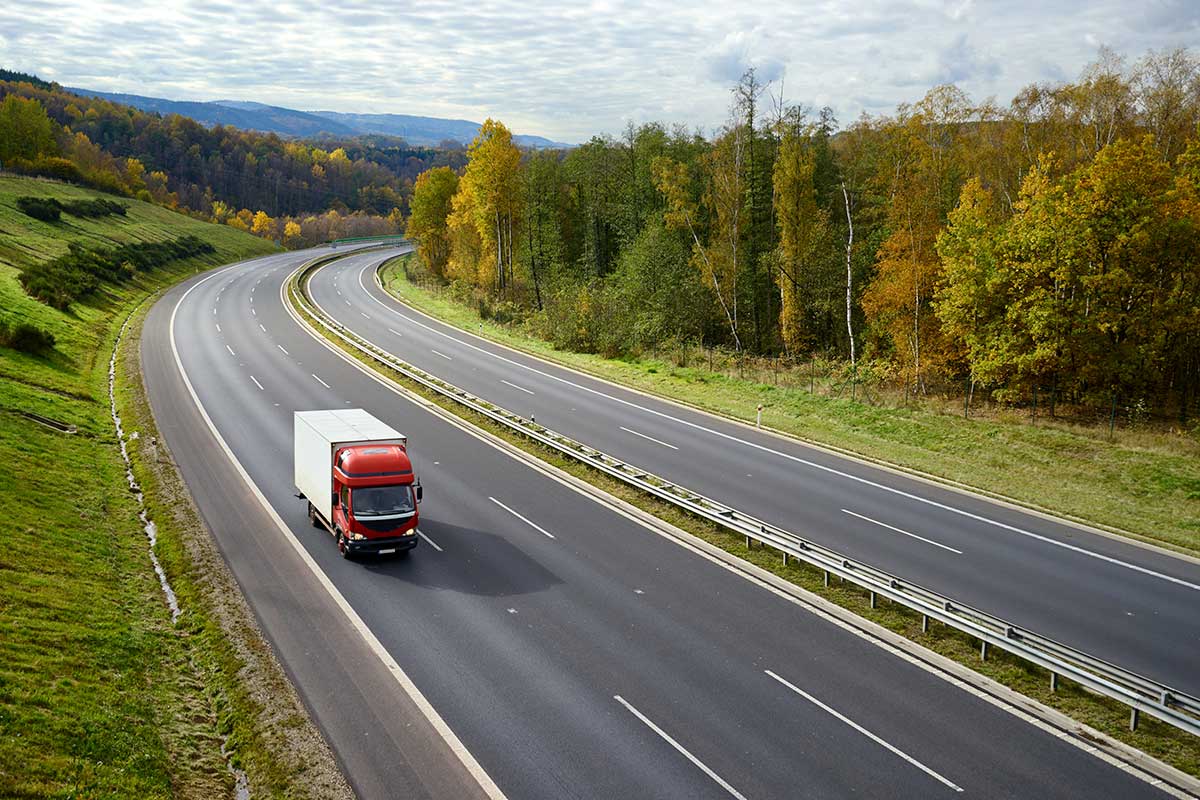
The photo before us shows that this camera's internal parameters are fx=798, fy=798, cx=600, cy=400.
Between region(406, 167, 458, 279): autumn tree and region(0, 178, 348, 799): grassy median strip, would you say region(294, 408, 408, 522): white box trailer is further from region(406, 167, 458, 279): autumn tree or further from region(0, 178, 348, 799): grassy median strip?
region(406, 167, 458, 279): autumn tree

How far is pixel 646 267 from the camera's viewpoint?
52719 millimetres

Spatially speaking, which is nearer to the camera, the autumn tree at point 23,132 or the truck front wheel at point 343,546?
the truck front wheel at point 343,546

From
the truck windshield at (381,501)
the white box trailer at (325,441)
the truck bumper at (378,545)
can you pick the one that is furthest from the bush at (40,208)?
the truck bumper at (378,545)

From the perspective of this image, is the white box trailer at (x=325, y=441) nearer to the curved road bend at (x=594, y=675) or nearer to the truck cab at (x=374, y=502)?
the truck cab at (x=374, y=502)

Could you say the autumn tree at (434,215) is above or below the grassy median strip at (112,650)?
above

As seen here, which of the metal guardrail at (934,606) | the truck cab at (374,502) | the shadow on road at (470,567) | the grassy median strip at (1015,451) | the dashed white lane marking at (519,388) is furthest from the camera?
the dashed white lane marking at (519,388)

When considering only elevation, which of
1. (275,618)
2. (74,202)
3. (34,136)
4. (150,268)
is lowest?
(275,618)

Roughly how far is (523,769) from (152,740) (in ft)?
18.0

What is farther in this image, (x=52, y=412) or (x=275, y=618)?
(x=52, y=412)

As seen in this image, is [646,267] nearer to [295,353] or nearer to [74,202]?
[295,353]

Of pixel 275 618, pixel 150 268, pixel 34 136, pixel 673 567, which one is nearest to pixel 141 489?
pixel 275 618

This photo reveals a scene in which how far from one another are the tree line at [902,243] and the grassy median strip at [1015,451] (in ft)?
12.3

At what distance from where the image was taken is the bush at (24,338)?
3328 centimetres

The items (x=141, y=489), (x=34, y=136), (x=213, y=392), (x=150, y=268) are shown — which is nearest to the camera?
(x=141, y=489)
